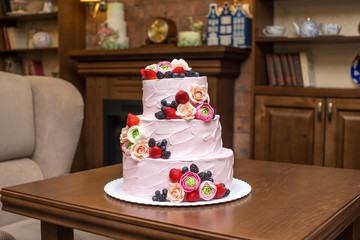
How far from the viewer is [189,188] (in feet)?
3.91

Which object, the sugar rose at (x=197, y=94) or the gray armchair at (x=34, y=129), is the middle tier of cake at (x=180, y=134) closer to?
the sugar rose at (x=197, y=94)

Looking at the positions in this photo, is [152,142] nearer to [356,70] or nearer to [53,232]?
[53,232]

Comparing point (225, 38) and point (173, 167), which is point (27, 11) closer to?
point (225, 38)

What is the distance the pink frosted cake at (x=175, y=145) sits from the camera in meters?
1.22

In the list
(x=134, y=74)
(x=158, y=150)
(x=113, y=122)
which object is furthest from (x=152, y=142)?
(x=113, y=122)

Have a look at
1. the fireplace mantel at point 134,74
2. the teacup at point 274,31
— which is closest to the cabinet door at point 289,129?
the fireplace mantel at point 134,74

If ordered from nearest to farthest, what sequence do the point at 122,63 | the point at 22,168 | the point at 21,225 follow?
the point at 21,225 → the point at 22,168 → the point at 122,63

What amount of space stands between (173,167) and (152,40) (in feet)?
8.32

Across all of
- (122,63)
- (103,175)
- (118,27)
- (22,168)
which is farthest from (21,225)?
(118,27)

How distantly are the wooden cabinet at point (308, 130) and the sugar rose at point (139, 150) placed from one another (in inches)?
74.6

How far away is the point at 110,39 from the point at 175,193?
2.76 metres

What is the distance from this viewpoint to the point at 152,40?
144 inches

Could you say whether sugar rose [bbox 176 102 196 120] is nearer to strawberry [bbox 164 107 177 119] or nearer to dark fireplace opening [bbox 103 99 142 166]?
strawberry [bbox 164 107 177 119]

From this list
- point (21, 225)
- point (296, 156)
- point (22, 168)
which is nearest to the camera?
point (21, 225)
